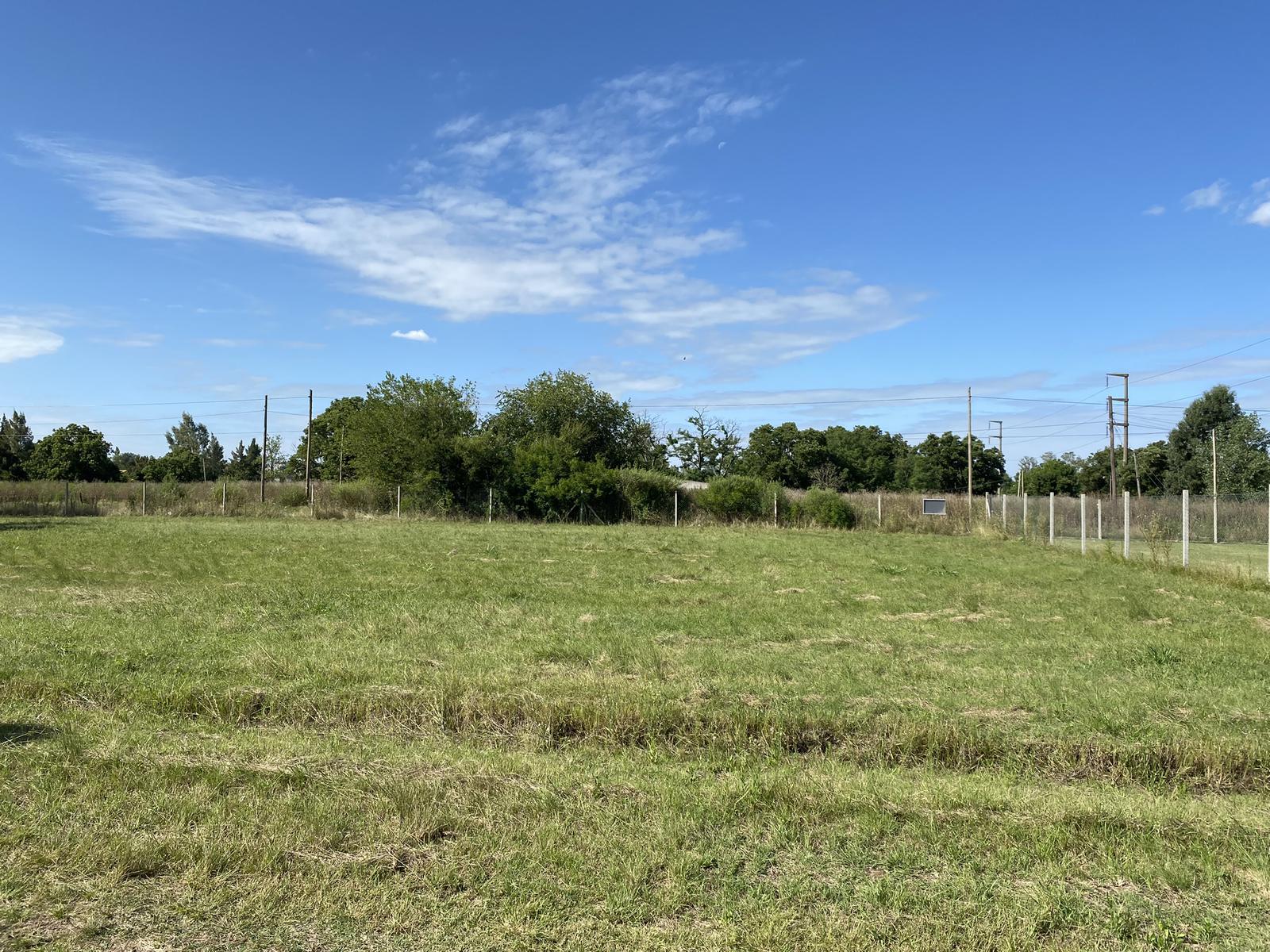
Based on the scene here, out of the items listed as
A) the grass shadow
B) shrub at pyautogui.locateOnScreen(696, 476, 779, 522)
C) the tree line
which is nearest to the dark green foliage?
the tree line

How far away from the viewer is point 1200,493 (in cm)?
6181

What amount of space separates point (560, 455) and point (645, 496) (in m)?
4.31

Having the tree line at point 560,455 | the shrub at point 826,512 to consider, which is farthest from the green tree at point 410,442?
the shrub at point 826,512

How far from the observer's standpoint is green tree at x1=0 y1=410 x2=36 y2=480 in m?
68.4

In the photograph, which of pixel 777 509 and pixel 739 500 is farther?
pixel 739 500

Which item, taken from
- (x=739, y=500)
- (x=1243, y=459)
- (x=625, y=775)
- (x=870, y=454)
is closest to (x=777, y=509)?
(x=739, y=500)

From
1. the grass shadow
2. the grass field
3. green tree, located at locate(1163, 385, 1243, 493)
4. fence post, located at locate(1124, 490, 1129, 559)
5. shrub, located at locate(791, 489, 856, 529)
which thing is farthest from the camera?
green tree, located at locate(1163, 385, 1243, 493)

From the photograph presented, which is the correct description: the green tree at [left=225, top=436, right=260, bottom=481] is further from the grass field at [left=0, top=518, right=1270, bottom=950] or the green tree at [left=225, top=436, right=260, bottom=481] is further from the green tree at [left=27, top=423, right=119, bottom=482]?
the grass field at [left=0, top=518, right=1270, bottom=950]

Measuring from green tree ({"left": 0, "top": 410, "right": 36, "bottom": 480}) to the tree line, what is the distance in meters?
0.18

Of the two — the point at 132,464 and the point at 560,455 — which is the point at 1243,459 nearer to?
the point at 560,455

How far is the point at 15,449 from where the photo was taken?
71312mm

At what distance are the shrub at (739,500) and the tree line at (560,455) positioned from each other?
4.12ft

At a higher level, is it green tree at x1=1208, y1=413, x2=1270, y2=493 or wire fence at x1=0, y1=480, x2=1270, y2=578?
green tree at x1=1208, y1=413, x2=1270, y2=493

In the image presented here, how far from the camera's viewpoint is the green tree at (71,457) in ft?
219
